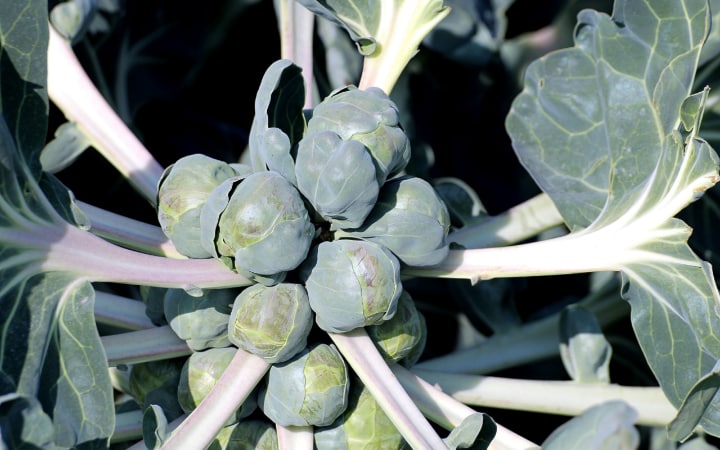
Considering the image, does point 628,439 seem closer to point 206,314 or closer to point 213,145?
point 206,314

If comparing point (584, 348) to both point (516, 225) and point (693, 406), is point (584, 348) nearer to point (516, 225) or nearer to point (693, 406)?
point (516, 225)

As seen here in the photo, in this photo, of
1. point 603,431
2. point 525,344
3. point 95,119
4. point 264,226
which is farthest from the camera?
point 525,344

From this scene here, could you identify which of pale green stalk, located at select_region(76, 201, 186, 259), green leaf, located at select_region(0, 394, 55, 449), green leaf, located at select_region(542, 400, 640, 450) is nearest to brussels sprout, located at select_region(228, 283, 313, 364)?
pale green stalk, located at select_region(76, 201, 186, 259)

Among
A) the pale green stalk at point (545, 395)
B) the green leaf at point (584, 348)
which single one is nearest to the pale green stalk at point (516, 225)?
the green leaf at point (584, 348)

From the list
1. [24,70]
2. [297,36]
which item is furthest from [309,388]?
[297,36]

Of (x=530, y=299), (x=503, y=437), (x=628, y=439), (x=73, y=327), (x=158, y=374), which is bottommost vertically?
(x=530, y=299)

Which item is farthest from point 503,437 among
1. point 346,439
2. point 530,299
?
point 530,299
